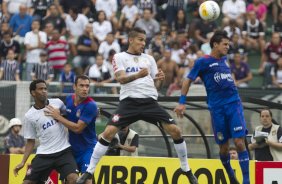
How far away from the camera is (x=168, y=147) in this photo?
18.0 metres

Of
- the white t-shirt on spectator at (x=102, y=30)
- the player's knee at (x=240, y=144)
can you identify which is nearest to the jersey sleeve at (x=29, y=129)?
the player's knee at (x=240, y=144)

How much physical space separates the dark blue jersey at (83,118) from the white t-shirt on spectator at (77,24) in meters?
12.6

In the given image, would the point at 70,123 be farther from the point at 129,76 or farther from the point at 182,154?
the point at 182,154

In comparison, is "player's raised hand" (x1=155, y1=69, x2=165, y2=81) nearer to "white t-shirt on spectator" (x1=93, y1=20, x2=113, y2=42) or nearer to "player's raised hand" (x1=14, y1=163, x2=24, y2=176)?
"player's raised hand" (x1=14, y1=163, x2=24, y2=176)

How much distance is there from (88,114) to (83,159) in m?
0.79

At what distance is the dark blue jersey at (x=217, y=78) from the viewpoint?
15125 mm

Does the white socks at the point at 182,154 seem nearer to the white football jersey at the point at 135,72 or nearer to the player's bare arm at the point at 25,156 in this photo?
the white football jersey at the point at 135,72

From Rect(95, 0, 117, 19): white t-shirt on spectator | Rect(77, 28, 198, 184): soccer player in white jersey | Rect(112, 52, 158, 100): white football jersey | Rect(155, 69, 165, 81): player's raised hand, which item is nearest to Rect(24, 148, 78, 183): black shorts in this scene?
Rect(77, 28, 198, 184): soccer player in white jersey

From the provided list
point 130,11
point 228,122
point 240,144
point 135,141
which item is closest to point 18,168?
point 135,141

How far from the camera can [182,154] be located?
48.6 feet

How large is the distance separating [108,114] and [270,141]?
2.88 metres

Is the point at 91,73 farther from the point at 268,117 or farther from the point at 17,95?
the point at 268,117

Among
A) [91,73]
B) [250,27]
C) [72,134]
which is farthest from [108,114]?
[250,27]

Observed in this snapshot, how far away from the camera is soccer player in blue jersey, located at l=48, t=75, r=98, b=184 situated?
49.0 ft
